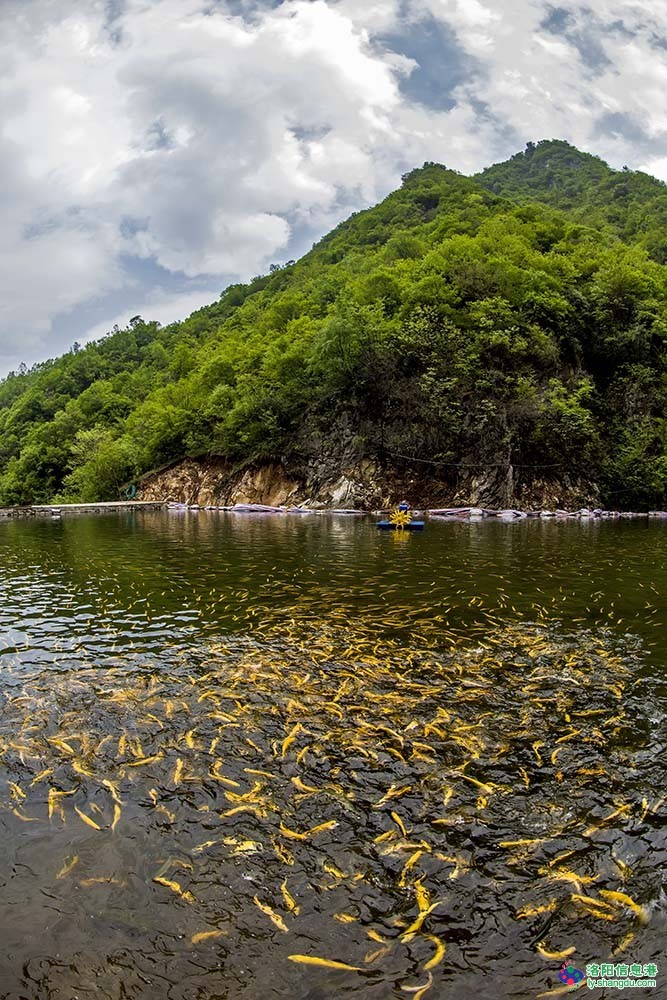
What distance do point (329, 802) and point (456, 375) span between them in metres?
63.2

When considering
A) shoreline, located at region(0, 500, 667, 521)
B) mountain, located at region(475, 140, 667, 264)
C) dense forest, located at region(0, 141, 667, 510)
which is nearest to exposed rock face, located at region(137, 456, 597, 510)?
shoreline, located at region(0, 500, 667, 521)

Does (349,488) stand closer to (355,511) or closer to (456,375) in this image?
(355,511)

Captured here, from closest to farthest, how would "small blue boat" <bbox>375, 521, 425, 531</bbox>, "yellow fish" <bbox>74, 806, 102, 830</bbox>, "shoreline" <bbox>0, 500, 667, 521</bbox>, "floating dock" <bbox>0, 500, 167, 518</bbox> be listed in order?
"yellow fish" <bbox>74, 806, 102, 830</bbox>, "small blue boat" <bbox>375, 521, 425, 531</bbox>, "shoreline" <bbox>0, 500, 667, 521</bbox>, "floating dock" <bbox>0, 500, 167, 518</bbox>

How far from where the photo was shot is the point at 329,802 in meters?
6.12

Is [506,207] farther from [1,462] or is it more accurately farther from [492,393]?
[1,462]

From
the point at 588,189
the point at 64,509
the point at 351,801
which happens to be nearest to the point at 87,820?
the point at 351,801

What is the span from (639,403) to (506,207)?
66009mm

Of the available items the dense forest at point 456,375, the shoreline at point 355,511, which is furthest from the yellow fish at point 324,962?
the dense forest at point 456,375

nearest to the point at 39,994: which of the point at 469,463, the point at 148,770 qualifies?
the point at 148,770

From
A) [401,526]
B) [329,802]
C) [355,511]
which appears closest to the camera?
[329,802]

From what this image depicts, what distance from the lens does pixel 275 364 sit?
7894 cm

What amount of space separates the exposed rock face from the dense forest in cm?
178

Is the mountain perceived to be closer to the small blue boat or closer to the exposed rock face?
the exposed rock face

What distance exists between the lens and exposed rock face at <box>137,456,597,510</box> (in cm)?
6047
